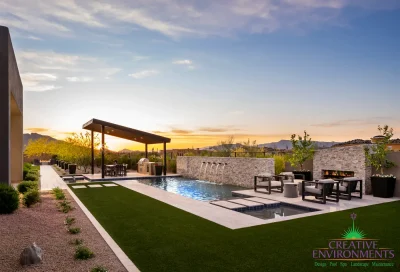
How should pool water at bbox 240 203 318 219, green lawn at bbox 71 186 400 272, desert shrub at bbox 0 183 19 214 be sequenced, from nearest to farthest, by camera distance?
green lawn at bbox 71 186 400 272
desert shrub at bbox 0 183 19 214
pool water at bbox 240 203 318 219

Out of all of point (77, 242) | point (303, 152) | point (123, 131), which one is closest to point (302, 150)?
point (303, 152)

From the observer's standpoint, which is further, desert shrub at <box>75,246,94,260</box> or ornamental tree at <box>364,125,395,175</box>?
ornamental tree at <box>364,125,395,175</box>

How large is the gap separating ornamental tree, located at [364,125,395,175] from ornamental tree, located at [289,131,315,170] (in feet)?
8.25

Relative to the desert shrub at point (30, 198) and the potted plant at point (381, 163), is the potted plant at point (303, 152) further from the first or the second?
the desert shrub at point (30, 198)

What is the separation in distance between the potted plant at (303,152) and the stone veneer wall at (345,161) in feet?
1.48

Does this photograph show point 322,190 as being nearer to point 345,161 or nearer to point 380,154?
point 345,161

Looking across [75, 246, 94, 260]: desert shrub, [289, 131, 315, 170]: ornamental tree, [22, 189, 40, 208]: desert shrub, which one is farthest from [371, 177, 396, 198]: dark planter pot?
[22, 189, 40, 208]: desert shrub

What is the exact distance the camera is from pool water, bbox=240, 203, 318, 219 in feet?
26.2

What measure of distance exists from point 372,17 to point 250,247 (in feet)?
37.8

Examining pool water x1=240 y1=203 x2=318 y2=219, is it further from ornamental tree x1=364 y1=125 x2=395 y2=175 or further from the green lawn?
ornamental tree x1=364 y1=125 x2=395 y2=175

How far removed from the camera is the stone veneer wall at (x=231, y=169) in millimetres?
13438

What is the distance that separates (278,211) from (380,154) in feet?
15.3

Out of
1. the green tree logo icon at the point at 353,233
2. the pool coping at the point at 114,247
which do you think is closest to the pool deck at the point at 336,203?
the green tree logo icon at the point at 353,233

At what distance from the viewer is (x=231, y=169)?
15.3m
